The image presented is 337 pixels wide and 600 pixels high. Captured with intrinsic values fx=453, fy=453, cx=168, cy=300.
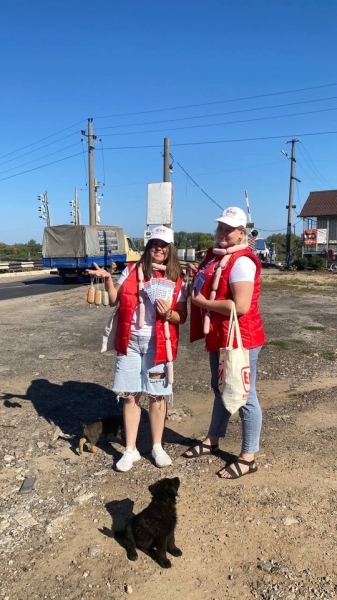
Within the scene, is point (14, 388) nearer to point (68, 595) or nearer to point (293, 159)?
point (68, 595)

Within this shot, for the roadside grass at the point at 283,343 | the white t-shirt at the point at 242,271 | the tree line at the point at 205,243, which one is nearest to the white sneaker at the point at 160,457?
the white t-shirt at the point at 242,271

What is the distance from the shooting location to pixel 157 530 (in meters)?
2.45

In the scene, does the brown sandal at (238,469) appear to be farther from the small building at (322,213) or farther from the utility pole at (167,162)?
the small building at (322,213)

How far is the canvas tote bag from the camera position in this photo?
2.94m

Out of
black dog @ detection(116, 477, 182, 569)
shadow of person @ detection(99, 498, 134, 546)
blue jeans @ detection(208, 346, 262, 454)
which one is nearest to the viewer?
black dog @ detection(116, 477, 182, 569)

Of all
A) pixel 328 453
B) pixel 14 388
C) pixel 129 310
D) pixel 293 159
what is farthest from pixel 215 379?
pixel 293 159

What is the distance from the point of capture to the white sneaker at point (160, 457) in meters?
3.43

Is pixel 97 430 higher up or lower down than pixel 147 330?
lower down

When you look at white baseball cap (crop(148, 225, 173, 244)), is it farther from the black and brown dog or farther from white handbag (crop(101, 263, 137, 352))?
the black and brown dog

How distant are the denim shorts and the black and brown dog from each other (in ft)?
1.64

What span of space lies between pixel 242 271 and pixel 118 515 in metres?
1.75

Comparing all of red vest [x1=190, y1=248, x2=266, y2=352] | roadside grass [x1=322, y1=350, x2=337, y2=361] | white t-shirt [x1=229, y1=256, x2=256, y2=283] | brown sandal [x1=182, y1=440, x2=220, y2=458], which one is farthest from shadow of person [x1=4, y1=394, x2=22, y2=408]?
roadside grass [x1=322, y1=350, x2=337, y2=361]

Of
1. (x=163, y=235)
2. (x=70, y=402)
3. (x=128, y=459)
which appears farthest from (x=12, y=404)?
(x=163, y=235)

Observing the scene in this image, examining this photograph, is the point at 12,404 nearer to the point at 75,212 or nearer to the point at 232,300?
the point at 232,300
